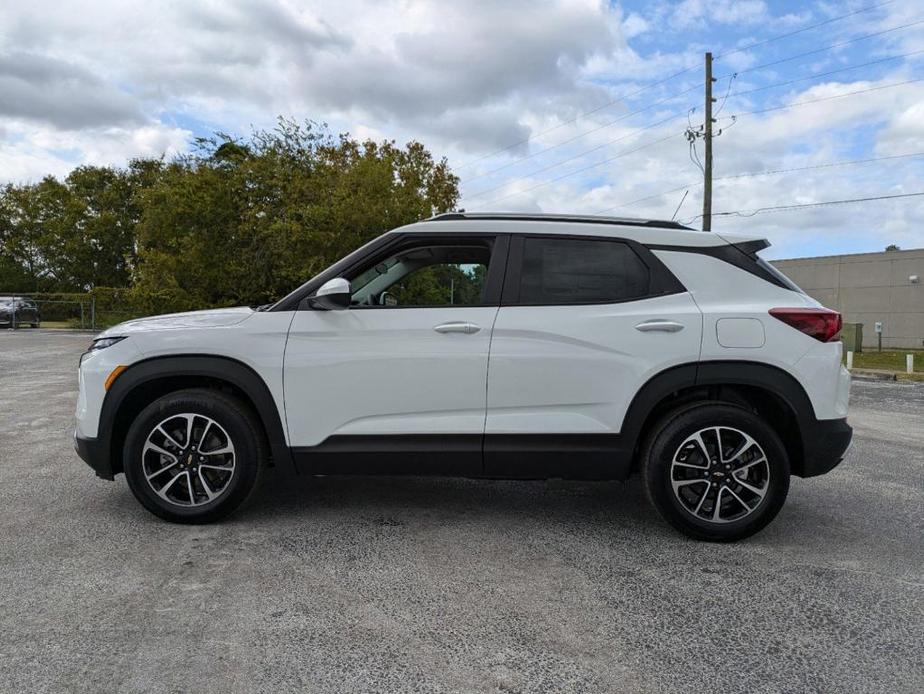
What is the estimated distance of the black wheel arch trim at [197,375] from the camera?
12.6 ft

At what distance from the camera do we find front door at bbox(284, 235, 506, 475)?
12.3 feet

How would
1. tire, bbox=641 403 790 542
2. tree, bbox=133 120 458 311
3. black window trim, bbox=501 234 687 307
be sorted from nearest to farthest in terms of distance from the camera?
1. tire, bbox=641 403 790 542
2. black window trim, bbox=501 234 687 307
3. tree, bbox=133 120 458 311

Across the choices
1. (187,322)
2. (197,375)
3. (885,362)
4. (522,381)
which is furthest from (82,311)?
(522,381)

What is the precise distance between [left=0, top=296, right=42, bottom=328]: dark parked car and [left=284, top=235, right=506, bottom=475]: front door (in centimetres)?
3222

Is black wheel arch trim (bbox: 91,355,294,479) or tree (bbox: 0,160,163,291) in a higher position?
tree (bbox: 0,160,163,291)

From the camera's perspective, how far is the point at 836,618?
289 centimetres

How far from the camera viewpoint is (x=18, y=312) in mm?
30656

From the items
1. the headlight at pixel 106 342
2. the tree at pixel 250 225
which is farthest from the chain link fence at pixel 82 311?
the headlight at pixel 106 342

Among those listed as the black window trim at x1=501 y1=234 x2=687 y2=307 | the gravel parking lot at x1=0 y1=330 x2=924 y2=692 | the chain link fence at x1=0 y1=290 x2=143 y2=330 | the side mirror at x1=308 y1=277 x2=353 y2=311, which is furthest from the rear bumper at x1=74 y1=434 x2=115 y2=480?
the chain link fence at x1=0 y1=290 x2=143 y2=330

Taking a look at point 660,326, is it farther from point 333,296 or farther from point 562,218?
point 333,296

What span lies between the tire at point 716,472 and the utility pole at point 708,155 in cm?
2051

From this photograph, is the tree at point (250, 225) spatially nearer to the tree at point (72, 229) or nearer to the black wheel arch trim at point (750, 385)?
the black wheel arch trim at point (750, 385)

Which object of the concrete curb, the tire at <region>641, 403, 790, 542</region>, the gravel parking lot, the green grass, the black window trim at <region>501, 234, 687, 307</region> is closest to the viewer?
the gravel parking lot

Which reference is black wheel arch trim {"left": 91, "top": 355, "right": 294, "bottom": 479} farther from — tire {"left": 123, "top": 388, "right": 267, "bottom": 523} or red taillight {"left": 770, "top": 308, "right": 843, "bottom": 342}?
red taillight {"left": 770, "top": 308, "right": 843, "bottom": 342}
